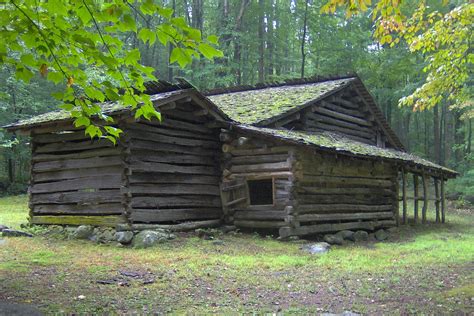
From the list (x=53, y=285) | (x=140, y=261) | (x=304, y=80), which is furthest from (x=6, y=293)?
(x=304, y=80)

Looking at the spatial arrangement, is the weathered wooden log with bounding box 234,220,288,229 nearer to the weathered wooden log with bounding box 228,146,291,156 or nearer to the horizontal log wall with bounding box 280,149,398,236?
the horizontal log wall with bounding box 280,149,398,236

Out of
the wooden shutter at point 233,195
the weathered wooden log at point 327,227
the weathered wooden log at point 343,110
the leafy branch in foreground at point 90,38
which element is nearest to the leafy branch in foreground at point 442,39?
the leafy branch in foreground at point 90,38

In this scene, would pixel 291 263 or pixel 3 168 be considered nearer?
pixel 291 263

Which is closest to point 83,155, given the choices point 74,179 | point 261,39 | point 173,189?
point 74,179

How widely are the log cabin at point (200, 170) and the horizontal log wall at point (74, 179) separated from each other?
32 mm

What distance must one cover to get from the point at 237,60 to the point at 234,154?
19453mm

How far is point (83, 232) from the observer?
1261 centimetres

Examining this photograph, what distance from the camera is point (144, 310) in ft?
20.1

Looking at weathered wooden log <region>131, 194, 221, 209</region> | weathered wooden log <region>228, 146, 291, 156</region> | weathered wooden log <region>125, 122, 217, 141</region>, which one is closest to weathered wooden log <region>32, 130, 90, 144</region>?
weathered wooden log <region>125, 122, 217, 141</region>

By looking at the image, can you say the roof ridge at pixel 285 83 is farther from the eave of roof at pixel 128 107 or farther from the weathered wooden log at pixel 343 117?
the eave of roof at pixel 128 107

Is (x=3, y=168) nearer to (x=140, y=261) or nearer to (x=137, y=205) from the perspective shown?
(x=137, y=205)

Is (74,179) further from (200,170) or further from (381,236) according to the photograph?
(381,236)

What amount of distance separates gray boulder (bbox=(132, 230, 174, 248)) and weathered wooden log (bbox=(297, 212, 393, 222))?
424cm

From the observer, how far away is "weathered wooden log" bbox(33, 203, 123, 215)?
12.8 meters
